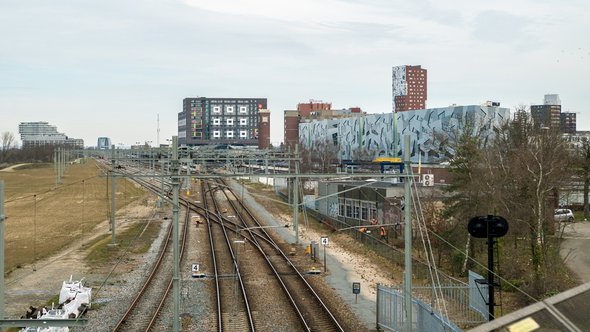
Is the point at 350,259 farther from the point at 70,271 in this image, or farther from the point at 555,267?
the point at 70,271

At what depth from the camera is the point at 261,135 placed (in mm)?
171750

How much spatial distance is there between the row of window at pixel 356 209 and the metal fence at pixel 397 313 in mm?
20568

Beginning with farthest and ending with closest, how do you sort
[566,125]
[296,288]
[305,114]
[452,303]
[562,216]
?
[305,114]
[566,125]
[562,216]
[296,288]
[452,303]

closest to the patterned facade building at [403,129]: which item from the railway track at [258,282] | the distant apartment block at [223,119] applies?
the railway track at [258,282]

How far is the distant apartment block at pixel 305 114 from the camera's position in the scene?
14088cm

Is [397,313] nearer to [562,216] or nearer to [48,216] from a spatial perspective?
[562,216]

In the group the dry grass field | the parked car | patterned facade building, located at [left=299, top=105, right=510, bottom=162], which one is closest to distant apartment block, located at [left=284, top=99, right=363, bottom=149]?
patterned facade building, located at [left=299, top=105, right=510, bottom=162]

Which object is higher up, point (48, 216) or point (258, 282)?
point (258, 282)

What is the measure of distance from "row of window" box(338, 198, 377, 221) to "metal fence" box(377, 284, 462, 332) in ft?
67.5

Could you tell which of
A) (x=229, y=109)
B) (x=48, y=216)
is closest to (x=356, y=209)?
(x=48, y=216)

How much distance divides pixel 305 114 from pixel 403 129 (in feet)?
252

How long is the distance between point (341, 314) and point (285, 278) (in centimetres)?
634

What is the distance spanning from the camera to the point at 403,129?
8100 centimetres

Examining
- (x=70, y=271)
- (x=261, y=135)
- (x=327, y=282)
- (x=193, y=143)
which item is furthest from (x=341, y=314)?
(x=193, y=143)
